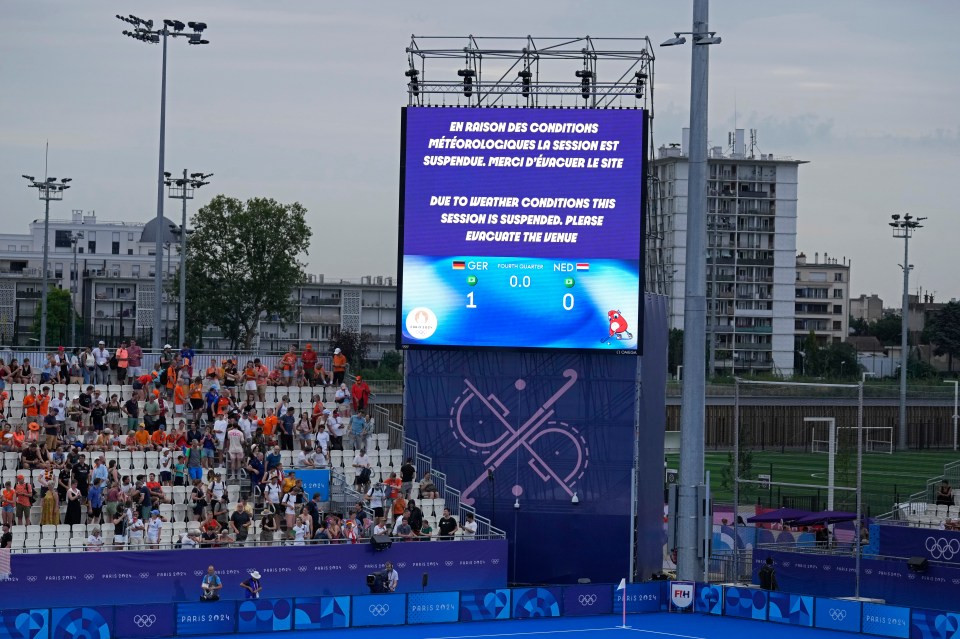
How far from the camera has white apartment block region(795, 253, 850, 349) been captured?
538 feet

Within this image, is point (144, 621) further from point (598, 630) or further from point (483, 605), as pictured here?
point (598, 630)

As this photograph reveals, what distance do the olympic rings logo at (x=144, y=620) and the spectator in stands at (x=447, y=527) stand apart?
27.5 feet

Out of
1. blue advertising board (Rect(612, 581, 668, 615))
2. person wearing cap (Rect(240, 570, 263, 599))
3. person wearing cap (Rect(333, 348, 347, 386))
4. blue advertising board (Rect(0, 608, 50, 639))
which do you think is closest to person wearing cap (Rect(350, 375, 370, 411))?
person wearing cap (Rect(333, 348, 347, 386))

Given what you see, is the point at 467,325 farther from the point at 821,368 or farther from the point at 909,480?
the point at 821,368

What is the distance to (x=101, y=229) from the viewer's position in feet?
553

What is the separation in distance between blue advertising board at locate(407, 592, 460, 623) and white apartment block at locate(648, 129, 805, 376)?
4492 inches

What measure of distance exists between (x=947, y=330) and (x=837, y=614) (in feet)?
393

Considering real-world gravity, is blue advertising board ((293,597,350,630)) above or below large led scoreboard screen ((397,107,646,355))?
below

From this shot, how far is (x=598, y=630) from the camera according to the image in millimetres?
33250

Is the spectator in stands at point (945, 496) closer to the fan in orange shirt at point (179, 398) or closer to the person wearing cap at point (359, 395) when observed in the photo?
the person wearing cap at point (359, 395)

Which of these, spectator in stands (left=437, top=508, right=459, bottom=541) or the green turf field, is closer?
spectator in stands (left=437, top=508, right=459, bottom=541)

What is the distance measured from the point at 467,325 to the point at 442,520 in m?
5.43

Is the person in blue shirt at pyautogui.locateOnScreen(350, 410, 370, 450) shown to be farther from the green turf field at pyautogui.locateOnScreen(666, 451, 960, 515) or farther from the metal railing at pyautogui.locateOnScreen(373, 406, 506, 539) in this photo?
the green turf field at pyautogui.locateOnScreen(666, 451, 960, 515)

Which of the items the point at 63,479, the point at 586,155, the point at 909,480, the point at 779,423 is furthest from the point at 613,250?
the point at 779,423
